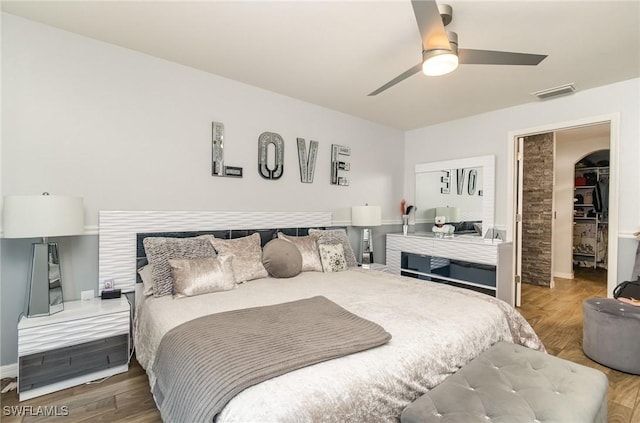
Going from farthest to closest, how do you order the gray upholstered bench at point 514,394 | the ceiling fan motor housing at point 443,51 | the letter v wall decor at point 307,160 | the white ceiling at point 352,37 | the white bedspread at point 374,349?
the letter v wall decor at point 307,160
the white ceiling at point 352,37
the ceiling fan motor housing at point 443,51
the gray upholstered bench at point 514,394
the white bedspread at point 374,349

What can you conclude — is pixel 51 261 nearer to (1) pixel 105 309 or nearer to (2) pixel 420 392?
(1) pixel 105 309

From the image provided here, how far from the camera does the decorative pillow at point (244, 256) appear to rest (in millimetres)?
2631

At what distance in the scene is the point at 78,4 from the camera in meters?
2.01

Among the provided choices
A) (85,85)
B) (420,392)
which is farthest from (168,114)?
(420,392)

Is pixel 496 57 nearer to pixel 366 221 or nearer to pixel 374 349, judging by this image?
pixel 374 349

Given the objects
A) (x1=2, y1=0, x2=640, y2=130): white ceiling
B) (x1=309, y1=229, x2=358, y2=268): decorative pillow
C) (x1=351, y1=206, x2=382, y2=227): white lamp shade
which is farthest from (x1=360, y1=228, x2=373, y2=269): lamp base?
(x1=2, y1=0, x2=640, y2=130): white ceiling

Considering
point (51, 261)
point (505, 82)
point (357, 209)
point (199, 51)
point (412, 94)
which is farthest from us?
point (357, 209)

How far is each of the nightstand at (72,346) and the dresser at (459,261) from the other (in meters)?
3.44

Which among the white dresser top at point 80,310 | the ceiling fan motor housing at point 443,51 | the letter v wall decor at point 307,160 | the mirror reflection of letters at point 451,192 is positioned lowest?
the white dresser top at point 80,310

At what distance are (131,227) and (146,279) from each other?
0.49 metres

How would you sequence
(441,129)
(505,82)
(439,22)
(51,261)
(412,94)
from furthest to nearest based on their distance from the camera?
(441,129), (412,94), (505,82), (51,261), (439,22)

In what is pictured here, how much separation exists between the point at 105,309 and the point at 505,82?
4.06m

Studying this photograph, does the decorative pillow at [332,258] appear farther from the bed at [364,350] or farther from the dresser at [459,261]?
the dresser at [459,261]

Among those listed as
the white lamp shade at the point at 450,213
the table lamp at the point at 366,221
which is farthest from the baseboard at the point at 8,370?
the white lamp shade at the point at 450,213
